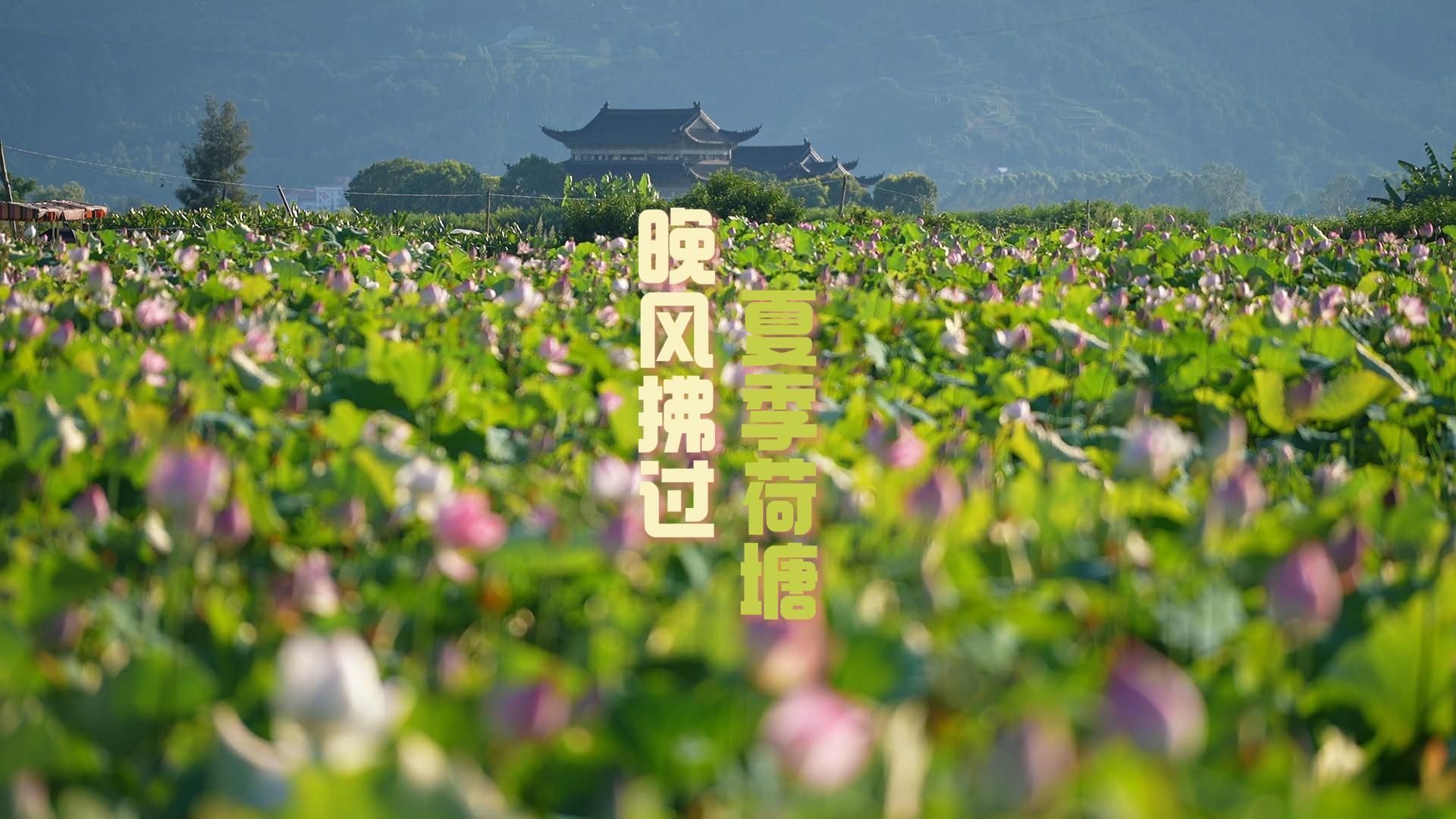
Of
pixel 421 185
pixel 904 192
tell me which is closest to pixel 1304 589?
pixel 421 185

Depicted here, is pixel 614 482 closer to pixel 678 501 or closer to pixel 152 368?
pixel 678 501

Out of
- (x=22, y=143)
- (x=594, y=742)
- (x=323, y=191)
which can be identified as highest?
(x=22, y=143)

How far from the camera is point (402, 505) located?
4.24 feet

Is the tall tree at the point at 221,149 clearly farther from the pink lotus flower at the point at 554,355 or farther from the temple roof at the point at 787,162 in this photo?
the pink lotus flower at the point at 554,355

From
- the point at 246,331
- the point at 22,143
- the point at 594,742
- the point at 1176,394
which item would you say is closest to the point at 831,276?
the point at 1176,394

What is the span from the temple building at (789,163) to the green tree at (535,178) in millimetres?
7190

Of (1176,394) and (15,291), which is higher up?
(15,291)

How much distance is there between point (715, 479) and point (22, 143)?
150865mm

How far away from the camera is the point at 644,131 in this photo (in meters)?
49.2

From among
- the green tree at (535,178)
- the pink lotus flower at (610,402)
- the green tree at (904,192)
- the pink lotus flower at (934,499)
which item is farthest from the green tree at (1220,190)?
the pink lotus flower at (934,499)

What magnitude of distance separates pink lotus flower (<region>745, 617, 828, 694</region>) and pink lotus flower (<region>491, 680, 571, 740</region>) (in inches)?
5.6

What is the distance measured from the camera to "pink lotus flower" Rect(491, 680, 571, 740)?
2.48ft

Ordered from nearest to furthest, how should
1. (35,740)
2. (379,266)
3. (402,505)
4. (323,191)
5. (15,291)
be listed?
(35,740)
(402,505)
(15,291)
(379,266)
(323,191)

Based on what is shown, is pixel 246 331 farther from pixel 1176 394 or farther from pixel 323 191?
pixel 323 191
